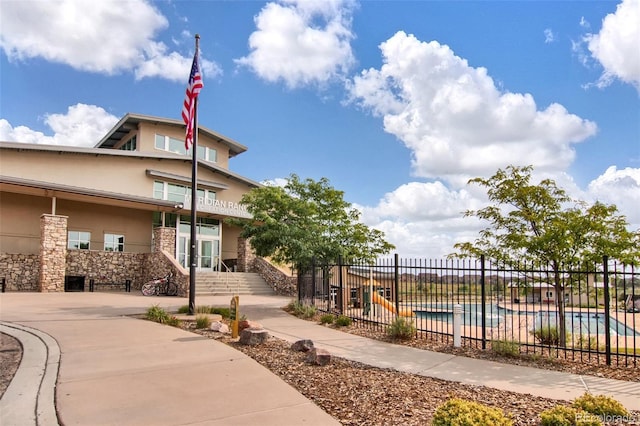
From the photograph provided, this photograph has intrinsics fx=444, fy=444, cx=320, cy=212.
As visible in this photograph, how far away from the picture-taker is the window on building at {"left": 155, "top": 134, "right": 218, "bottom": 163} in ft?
101

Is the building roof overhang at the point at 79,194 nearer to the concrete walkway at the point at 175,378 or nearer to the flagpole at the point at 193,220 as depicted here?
the flagpole at the point at 193,220

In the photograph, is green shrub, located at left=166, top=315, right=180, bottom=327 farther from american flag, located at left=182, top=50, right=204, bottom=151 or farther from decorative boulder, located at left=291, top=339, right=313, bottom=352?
american flag, located at left=182, top=50, right=204, bottom=151

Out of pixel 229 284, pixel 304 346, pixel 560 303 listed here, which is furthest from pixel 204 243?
pixel 560 303

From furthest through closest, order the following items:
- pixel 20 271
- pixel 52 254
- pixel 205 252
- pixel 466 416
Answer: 1. pixel 205 252
2. pixel 20 271
3. pixel 52 254
4. pixel 466 416

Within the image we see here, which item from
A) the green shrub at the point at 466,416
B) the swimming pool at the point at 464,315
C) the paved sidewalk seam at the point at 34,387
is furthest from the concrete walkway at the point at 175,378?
the green shrub at the point at 466,416

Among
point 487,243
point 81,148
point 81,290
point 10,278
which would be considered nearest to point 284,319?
point 487,243

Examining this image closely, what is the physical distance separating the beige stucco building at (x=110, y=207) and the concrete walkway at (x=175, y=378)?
1257 centimetres

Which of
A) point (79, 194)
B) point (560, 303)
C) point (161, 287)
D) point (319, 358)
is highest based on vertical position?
point (79, 194)

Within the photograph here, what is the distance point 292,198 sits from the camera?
15.8m

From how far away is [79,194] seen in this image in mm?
22031

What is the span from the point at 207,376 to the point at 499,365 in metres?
4.98

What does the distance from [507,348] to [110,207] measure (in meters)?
24.1

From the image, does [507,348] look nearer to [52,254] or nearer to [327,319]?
[327,319]

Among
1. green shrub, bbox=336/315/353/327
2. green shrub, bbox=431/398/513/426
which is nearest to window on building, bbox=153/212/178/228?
green shrub, bbox=336/315/353/327
